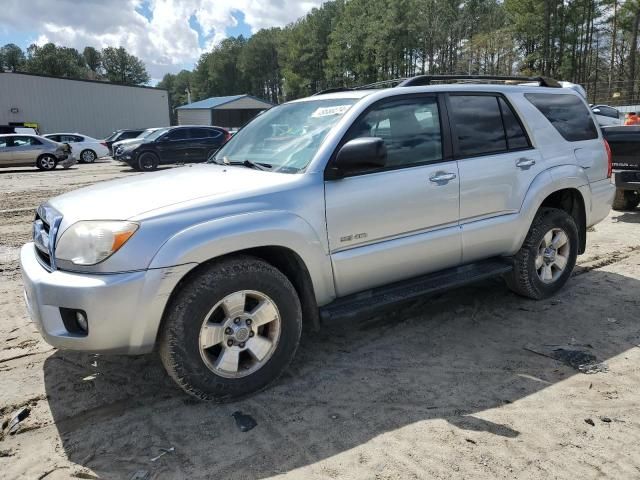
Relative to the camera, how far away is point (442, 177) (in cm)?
387

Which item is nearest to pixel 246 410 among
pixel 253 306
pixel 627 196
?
pixel 253 306

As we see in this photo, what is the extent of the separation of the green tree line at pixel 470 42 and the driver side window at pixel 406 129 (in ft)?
126

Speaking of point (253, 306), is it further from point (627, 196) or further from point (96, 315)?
point (627, 196)

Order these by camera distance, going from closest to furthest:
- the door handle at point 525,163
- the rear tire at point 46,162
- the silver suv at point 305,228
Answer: the silver suv at point 305,228 → the door handle at point 525,163 → the rear tire at point 46,162

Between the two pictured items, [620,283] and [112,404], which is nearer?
[112,404]

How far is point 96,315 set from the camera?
274 cm

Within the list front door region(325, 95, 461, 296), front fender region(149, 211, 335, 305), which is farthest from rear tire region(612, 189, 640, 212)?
front fender region(149, 211, 335, 305)

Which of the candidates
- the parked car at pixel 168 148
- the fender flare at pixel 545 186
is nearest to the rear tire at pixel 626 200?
the fender flare at pixel 545 186

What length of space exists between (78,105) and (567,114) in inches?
1839

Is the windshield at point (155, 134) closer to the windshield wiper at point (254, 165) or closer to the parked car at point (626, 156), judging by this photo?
the parked car at point (626, 156)

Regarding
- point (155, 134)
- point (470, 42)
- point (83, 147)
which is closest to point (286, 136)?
point (155, 134)

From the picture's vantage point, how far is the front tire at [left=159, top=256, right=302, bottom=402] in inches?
115

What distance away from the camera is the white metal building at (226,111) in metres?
62.0

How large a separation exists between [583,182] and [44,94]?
45831mm
